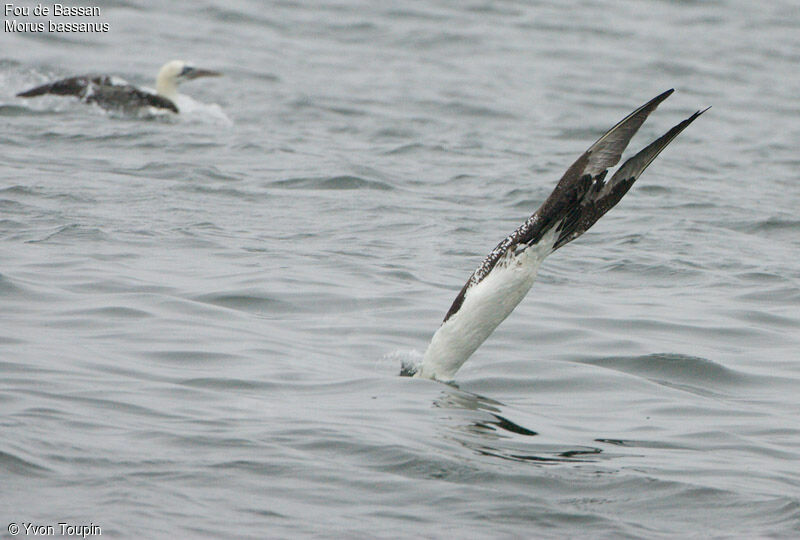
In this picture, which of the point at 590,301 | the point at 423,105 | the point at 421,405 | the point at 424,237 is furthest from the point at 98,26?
the point at 421,405

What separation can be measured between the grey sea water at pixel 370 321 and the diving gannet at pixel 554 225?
463mm

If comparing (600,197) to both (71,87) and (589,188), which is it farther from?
(71,87)

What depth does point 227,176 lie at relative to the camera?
12844 mm

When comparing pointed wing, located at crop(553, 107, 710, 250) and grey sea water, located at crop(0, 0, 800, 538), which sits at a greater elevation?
pointed wing, located at crop(553, 107, 710, 250)

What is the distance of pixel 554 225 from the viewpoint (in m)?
6.49

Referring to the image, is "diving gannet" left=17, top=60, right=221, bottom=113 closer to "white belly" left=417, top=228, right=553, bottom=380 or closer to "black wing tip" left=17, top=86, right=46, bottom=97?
"black wing tip" left=17, top=86, right=46, bottom=97

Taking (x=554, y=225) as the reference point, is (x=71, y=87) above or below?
below

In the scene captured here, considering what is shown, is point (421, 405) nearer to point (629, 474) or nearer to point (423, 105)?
point (629, 474)

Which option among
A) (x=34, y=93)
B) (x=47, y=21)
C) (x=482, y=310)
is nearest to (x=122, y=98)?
(x=34, y=93)

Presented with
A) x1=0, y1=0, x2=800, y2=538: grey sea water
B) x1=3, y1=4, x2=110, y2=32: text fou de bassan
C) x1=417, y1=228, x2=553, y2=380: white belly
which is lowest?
x1=0, y1=0, x2=800, y2=538: grey sea water

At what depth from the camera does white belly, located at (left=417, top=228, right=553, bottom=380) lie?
6.63 m

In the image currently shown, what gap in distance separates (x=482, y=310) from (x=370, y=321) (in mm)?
1751

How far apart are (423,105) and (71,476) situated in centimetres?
1340

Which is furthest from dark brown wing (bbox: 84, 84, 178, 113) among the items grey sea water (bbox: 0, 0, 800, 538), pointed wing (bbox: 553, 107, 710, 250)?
pointed wing (bbox: 553, 107, 710, 250)
